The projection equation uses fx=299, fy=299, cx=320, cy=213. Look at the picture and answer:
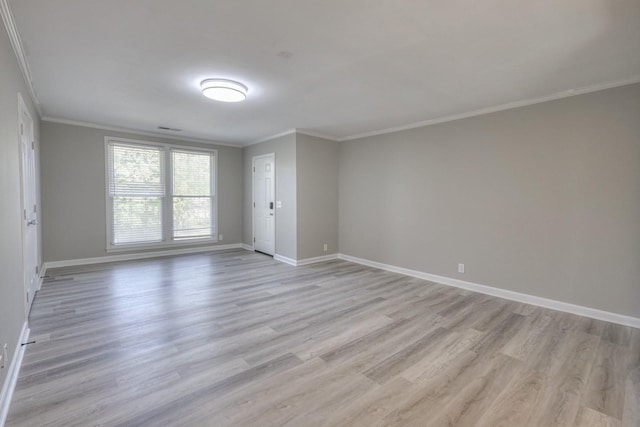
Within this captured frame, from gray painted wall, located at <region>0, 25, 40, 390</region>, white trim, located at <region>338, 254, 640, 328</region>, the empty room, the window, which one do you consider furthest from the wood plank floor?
the window

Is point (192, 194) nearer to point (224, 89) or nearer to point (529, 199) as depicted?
point (224, 89)

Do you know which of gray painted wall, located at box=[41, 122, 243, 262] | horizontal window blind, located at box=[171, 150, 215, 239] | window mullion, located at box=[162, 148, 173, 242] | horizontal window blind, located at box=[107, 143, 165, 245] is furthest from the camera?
horizontal window blind, located at box=[171, 150, 215, 239]

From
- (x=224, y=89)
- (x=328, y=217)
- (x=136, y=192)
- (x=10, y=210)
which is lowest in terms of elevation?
(x=328, y=217)

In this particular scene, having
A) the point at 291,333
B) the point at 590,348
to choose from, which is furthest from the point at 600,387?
the point at 291,333

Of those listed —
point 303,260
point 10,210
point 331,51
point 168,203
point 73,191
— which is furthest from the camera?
point 168,203

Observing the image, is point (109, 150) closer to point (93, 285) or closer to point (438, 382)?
point (93, 285)

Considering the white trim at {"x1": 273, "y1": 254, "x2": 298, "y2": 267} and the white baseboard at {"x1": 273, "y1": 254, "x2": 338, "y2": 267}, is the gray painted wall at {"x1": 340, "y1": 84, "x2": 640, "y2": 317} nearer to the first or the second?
the white baseboard at {"x1": 273, "y1": 254, "x2": 338, "y2": 267}

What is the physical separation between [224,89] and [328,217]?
3404mm

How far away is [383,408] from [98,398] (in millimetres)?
1797

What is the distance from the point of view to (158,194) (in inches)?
237

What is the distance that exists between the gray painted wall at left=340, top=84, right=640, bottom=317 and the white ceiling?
36 cm

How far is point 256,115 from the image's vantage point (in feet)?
14.7

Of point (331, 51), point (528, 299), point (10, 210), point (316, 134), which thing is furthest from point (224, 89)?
point (528, 299)

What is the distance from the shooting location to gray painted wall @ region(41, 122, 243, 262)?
5.00m
